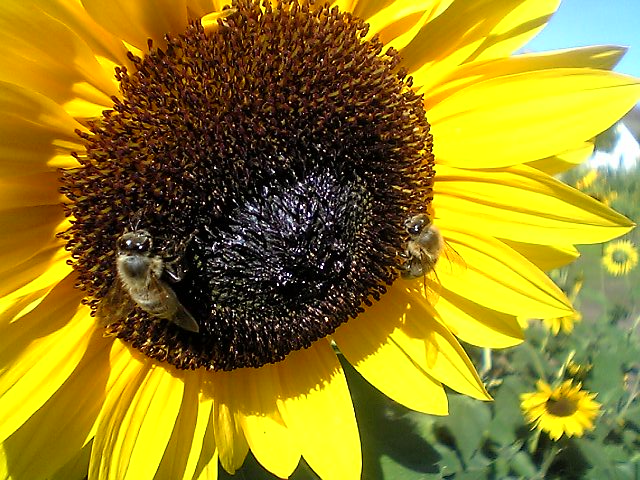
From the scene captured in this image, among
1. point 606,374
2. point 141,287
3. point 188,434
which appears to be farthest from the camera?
point 606,374

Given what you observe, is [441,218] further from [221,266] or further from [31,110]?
[31,110]

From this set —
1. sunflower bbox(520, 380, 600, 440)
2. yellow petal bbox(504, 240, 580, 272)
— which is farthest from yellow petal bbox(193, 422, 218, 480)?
sunflower bbox(520, 380, 600, 440)

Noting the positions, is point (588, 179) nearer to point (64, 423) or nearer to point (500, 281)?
point (500, 281)

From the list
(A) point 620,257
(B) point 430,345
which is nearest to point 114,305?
(B) point 430,345

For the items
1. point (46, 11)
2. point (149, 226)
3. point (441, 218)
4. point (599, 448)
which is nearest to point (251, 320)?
point (149, 226)

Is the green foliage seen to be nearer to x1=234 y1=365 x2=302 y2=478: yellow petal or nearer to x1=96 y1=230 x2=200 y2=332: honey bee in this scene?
x1=234 y1=365 x2=302 y2=478: yellow petal

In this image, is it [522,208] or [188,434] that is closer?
[522,208]

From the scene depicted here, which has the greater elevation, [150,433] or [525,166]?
[525,166]
